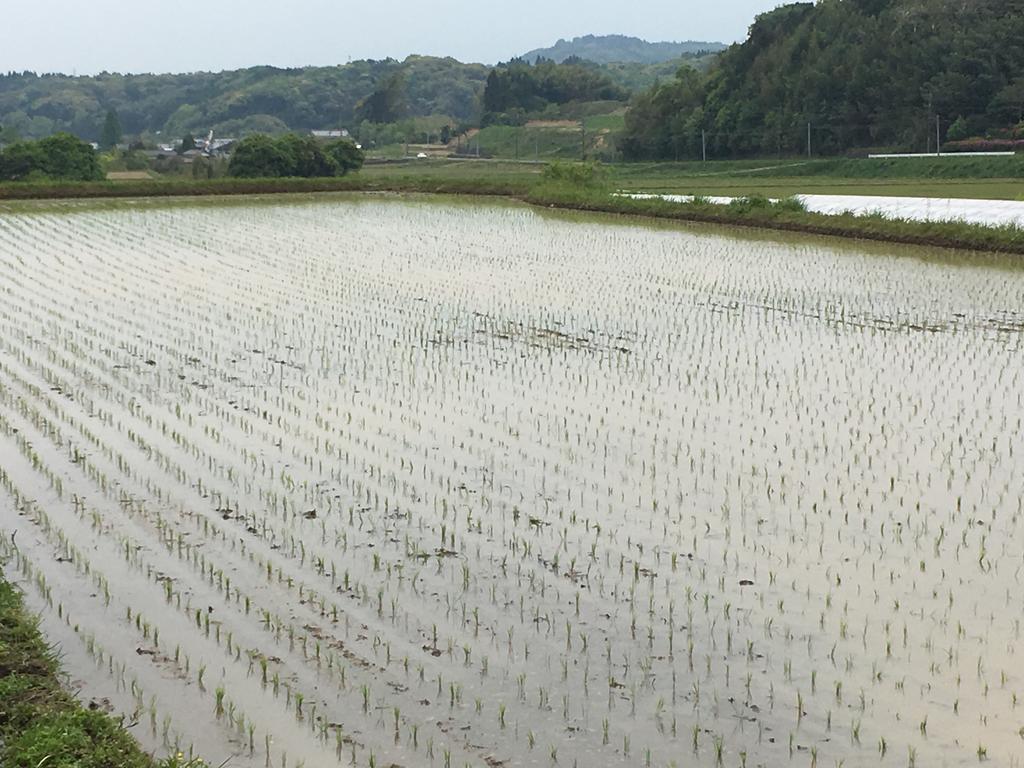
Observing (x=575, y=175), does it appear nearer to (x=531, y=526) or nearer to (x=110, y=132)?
(x=531, y=526)

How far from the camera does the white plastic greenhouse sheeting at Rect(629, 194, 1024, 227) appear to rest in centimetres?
1738

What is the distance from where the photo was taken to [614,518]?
5461 mm

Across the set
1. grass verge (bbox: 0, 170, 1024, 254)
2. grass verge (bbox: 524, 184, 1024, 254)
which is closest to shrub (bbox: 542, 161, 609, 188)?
grass verge (bbox: 0, 170, 1024, 254)

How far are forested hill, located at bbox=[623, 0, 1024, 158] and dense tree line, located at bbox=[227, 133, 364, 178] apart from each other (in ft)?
56.5

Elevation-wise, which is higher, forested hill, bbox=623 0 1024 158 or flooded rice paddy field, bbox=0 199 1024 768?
forested hill, bbox=623 0 1024 158

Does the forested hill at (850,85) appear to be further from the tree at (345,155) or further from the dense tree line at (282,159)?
the dense tree line at (282,159)

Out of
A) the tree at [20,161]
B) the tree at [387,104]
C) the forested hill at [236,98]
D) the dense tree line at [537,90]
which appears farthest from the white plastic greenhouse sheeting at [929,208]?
the forested hill at [236,98]

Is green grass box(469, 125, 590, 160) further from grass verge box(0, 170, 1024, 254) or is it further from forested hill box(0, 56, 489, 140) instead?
grass verge box(0, 170, 1024, 254)

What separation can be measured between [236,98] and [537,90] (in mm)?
34347

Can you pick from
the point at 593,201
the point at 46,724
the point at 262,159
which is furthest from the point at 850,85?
the point at 46,724

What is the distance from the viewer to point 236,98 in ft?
318

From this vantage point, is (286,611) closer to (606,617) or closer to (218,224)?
(606,617)

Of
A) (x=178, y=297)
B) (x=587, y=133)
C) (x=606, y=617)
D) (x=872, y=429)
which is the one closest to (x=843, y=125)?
(x=587, y=133)

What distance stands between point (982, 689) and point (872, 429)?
329 centimetres
